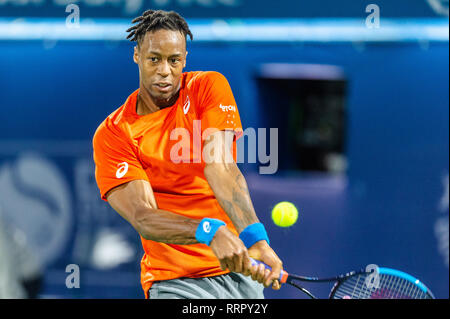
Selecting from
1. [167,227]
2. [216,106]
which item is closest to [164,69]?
[216,106]

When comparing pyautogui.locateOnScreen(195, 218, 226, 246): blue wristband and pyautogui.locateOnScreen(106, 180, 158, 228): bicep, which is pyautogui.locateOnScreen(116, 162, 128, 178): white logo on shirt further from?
pyautogui.locateOnScreen(195, 218, 226, 246): blue wristband

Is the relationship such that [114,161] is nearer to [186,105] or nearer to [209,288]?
[186,105]

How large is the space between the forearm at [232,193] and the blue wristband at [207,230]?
274 mm

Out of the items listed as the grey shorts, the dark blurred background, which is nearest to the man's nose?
the grey shorts

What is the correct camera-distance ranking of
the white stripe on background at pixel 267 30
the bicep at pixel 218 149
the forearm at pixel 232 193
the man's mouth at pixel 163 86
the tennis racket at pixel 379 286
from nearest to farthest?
the forearm at pixel 232 193 → the bicep at pixel 218 149 → the man's mouth at pixel 163 86 → the tennis racket at pixel 379 286 → the white stripe on background at pixel 267 30

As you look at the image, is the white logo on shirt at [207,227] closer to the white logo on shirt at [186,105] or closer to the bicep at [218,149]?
the bicep at [218,149]

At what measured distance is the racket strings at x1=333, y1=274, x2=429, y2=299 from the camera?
3762mm

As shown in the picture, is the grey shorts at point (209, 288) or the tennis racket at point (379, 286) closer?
the grey shorts at point (209, 288)

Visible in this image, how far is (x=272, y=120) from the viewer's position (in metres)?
5.99

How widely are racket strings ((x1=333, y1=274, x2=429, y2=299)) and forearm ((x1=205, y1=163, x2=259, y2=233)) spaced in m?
0.88

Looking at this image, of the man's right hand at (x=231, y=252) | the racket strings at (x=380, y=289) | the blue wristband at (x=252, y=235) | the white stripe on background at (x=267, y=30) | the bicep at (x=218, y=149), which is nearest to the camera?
the man's right hand at (x=231, y=252)

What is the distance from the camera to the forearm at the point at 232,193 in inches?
122

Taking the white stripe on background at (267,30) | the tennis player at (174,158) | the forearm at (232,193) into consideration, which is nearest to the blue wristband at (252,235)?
the forearm at (232,193)

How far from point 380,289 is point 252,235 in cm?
138
